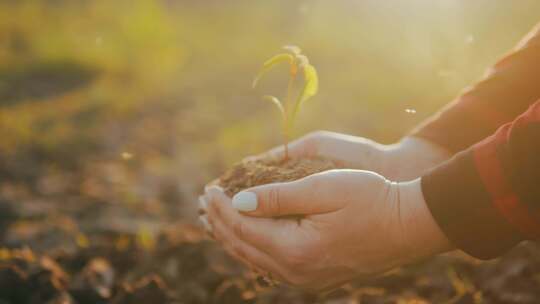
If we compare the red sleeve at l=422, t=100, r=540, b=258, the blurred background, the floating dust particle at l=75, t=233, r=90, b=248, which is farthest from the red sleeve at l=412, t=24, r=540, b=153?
the floating dust particle at l=75, t=233, r=90, b=248

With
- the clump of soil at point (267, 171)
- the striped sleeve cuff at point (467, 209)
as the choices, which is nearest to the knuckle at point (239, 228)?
the clump of soil at point (267, 171)

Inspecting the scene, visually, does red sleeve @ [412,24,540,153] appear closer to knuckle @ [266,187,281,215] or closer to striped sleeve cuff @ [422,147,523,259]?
striped sleeve cuff @ [422,147,523,259]

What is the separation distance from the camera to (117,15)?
22.5 ft

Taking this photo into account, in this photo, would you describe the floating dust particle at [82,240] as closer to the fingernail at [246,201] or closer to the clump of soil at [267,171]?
the clump of soil at [267,171]

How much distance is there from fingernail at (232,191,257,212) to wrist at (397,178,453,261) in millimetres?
371

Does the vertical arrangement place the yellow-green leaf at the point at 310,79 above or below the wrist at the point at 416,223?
above

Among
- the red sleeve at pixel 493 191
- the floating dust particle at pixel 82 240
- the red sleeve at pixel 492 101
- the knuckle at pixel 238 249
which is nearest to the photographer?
the red sleeve at pixel 493 191

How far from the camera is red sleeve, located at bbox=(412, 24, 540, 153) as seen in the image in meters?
1.84

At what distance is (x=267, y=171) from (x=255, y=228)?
22cm

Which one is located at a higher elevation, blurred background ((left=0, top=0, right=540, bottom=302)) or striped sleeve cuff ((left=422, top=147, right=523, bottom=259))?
blurred background ((left=0, top=0, right=540, bottom=302))

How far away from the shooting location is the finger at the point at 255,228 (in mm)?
1511

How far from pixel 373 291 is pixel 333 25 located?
5.11m

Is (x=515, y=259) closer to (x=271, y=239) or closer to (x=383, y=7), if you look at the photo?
(x=271, y=239)

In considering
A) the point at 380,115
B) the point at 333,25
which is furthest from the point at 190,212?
the point at 333,25
